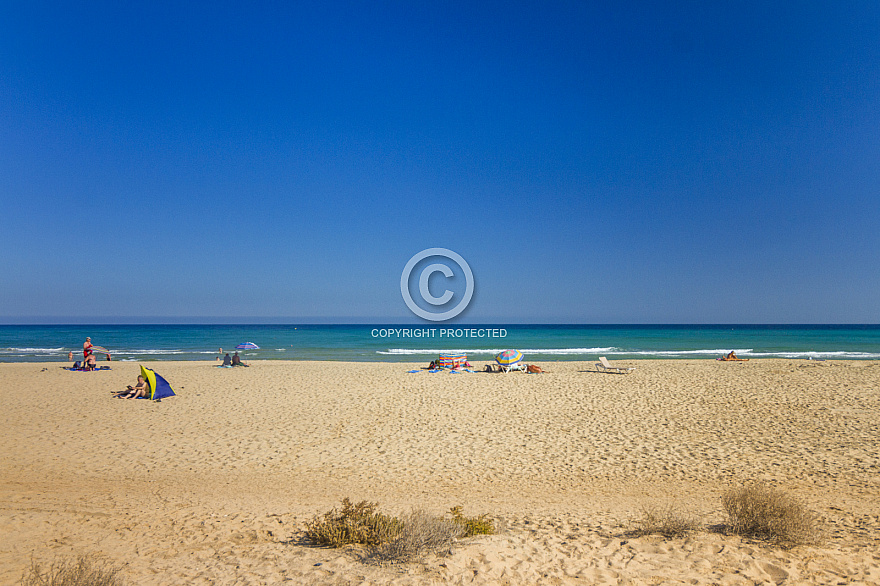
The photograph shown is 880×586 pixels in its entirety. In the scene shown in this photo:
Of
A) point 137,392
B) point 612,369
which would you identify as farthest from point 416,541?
point 612,369

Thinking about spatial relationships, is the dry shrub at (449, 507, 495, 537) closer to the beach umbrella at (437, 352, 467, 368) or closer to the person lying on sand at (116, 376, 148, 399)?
the person lying on sand at (116, 376, 148, 399)

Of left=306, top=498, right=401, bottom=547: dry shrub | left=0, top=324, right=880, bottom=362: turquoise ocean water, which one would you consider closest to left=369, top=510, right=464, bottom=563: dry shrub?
left=306, top=498, right=401, bottom=547: dry shrub

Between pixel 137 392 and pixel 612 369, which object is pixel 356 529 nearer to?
pixel 137 392

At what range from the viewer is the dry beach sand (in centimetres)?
409

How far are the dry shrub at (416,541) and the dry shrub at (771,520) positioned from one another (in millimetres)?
2733

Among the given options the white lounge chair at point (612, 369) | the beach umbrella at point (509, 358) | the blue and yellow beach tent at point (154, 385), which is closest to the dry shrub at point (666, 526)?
the blue and yellow beach tent at point (154, 385)

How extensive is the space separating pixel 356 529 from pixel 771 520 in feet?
12.7

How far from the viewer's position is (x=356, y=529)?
451cm

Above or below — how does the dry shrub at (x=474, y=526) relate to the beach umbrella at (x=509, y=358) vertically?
below

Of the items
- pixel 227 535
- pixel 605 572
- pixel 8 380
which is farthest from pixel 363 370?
pixel 605 572

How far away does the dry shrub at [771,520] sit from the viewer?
4.32 metres

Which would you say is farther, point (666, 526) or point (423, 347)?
point (423, 347)

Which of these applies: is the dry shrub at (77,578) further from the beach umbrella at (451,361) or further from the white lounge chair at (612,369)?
the white lounge chair at (612,369)

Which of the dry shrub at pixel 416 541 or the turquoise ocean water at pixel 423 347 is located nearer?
the dry shrub at pixel 416 541
